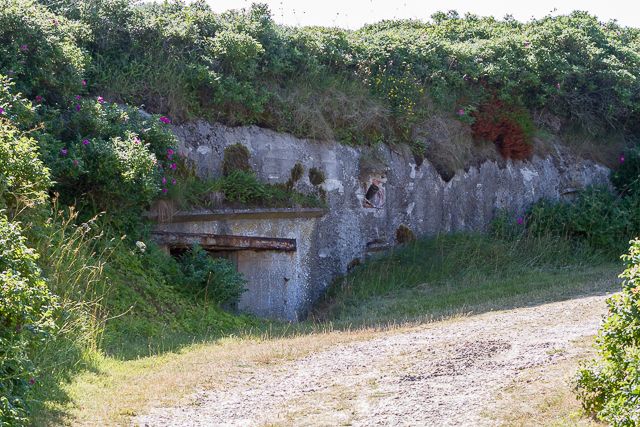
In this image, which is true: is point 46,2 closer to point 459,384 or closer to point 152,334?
point 152,334

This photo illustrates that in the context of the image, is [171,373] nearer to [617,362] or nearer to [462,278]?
[617,362]

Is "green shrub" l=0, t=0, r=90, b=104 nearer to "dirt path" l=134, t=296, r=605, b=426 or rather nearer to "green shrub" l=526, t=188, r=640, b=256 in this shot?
"dirt path" l=134, t=296, r=605, b=426

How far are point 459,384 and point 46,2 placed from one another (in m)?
9.05

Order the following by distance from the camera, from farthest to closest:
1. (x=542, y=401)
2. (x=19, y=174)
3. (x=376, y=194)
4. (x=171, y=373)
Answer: (x=376, y=194), (x=19, y=174), (x=171, y=373), (x=542, y=401)

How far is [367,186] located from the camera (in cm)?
1509

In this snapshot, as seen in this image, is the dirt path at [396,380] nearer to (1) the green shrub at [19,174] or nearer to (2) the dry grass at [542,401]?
(2) the dry grass at [542,401]

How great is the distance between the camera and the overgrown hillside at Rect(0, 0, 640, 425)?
9031mm

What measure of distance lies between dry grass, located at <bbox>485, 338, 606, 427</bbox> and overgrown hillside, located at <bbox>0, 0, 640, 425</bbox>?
322 cm

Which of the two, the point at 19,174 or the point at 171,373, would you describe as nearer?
the point at 171,373

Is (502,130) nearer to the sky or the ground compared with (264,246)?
nearer to the sky

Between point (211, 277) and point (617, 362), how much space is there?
6157 millimetres

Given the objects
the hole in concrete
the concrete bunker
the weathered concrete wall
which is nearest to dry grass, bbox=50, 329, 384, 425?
the concrete bunker

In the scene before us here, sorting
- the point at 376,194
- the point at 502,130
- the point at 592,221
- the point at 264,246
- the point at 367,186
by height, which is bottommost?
the point at 264,246

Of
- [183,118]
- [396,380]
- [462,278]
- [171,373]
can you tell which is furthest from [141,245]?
[462,278]
